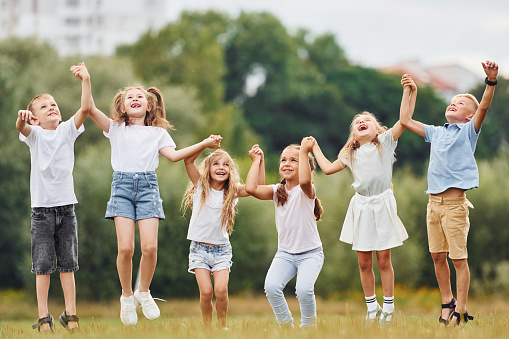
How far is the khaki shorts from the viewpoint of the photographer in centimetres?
818

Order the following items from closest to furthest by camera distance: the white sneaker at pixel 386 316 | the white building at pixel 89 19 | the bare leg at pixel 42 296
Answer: the white sneaker at pixel 386 316, the bare leg at pixel 42 296, the white building at pixel 89 19

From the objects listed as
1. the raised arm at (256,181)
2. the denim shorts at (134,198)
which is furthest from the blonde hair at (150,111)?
the raised arm at (256,181)

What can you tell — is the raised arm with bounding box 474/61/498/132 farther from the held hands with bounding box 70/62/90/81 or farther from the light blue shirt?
the held hands with bounding box 70/62/90/81

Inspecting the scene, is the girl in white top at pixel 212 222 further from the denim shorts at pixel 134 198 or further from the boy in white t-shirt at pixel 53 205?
the boy in white t-shirt at pixel 53 205

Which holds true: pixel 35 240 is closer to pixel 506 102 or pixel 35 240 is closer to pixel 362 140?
pixel 362 140

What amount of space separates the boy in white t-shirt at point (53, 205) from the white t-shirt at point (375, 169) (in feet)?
10.2

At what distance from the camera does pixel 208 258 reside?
8.34m

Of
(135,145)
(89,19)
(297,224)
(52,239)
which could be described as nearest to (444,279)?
(297,224)

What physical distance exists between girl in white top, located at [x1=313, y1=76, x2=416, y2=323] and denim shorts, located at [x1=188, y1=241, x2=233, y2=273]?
138 cm

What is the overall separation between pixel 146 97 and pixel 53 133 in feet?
3.68

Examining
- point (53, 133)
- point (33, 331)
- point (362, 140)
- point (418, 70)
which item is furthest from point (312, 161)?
point (418, 70)

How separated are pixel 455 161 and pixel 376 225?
1140 millimetres

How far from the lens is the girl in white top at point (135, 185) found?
26.4 feet

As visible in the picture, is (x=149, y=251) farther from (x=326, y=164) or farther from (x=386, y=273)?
(x=386, y=273)
